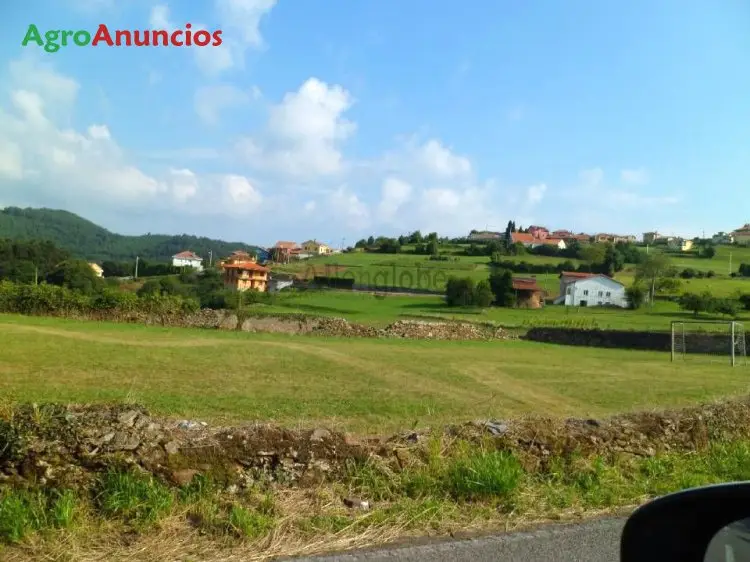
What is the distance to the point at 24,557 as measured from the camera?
8.80 ft

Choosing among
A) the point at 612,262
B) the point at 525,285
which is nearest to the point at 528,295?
→ the point at 525,285

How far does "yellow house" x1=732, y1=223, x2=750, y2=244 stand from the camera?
318 feet

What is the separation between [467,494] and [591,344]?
37.3 metres

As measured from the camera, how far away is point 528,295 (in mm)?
61500

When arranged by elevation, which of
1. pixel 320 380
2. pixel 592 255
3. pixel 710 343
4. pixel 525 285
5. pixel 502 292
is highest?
pixel 592 255

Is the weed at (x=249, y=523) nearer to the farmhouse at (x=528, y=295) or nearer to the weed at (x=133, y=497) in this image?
the weed at (x=133, y=497)

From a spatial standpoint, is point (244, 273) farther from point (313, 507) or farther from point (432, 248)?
point (313, 507)

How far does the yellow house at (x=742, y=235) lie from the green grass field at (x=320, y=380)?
88.6 metres

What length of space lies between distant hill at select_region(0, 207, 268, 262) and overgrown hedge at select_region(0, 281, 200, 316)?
119 ft

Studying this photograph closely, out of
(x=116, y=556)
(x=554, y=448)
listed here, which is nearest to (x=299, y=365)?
(x=554, y=448)

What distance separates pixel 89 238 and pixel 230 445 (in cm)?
8931

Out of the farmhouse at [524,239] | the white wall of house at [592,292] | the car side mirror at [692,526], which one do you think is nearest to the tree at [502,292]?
the white wall of house at [592,292]

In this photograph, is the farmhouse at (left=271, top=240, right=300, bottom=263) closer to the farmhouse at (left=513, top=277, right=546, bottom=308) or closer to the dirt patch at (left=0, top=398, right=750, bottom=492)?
the farmhouse at (left=513, top=277, right=546, bottom=308)

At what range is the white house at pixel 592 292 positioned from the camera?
63.3 metres
